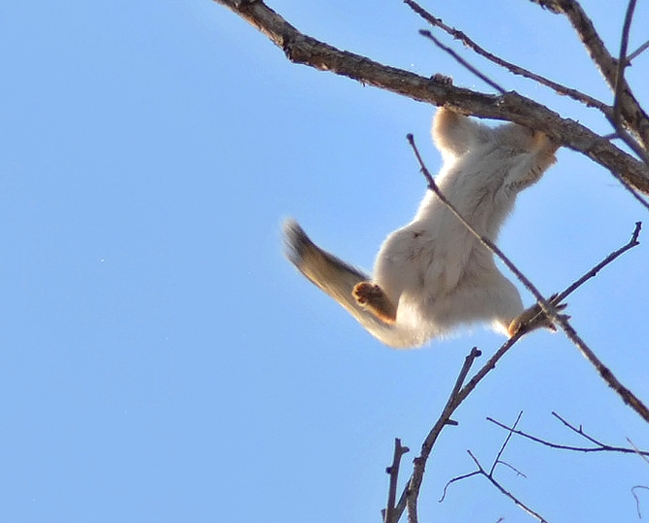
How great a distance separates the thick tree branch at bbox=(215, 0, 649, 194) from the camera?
4.23 meters

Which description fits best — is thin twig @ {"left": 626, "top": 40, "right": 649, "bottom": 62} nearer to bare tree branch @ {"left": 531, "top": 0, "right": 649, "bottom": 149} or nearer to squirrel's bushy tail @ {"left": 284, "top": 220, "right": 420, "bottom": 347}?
bare tree branch @ {"left": 531, "top": 0, "right": 649, "bottom": 149}

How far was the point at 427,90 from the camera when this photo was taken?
4.90 metres

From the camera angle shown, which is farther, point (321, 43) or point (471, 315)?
point (471, 315)

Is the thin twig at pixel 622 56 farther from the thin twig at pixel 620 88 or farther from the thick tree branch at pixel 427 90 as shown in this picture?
the thick tree branch at pixel 427 90

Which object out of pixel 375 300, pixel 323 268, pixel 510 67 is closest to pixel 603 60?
pixel 510 67

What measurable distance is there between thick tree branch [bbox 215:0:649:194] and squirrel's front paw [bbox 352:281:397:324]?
2041 mm

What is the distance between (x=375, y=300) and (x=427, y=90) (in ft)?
7.07

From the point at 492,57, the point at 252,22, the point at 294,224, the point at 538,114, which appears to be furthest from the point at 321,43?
the point at 294,224

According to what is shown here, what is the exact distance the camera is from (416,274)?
22.2 feet

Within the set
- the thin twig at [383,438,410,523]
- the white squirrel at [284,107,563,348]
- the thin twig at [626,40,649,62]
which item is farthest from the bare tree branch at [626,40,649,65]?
the white squirrel at [284,107,563,348]

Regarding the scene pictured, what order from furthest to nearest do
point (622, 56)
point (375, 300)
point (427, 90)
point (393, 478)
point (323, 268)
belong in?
point (323, 268)
point (375, 300)
point (427, 90)
point (393, 478)
point (622, 56)

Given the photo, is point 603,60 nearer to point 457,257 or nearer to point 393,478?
point 393,478

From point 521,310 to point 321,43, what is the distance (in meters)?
2.56

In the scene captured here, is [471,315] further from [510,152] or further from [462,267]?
[510,152]
